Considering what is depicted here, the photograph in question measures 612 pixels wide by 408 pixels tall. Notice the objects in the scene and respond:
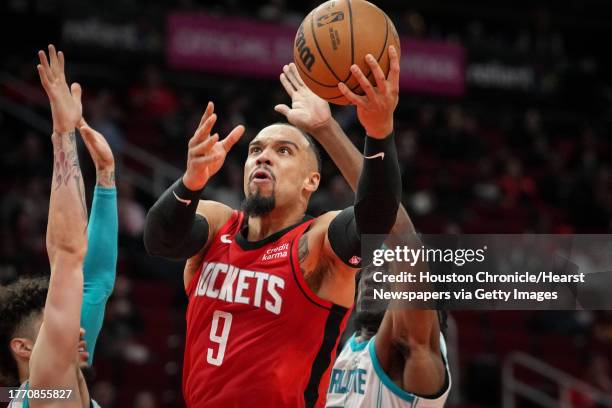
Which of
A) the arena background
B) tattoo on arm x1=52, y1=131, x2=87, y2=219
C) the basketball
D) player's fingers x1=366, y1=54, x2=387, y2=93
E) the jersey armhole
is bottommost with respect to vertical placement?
the jersey armhole

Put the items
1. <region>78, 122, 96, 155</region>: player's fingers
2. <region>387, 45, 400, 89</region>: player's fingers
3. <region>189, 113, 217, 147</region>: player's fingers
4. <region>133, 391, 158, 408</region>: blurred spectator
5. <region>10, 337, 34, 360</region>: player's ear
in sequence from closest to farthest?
<region>387, 45, 400, 89</region>: player's fingers, <region>10, 337, 34, 360</region>: player's ear, <region>189, 113, 217, 147</region>: player's fingers, <region>78, 122, 96, 155</region>: player's fingers, <region>133, 391, 158, 408</region>: blurred spectator

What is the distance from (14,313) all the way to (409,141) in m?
11.7

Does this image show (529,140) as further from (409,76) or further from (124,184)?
(124,184)

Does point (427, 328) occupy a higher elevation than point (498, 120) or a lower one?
lower

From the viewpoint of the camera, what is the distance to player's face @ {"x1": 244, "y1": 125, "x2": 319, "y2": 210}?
4.30m

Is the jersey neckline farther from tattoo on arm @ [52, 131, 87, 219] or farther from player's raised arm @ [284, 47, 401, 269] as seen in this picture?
tattoo on arm @ [52, 131, 87, 219]

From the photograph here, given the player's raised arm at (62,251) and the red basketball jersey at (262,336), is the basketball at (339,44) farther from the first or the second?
the player's raised arm at (62,251)

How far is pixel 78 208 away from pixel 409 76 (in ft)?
42.4

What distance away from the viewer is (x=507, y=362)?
10750 mm

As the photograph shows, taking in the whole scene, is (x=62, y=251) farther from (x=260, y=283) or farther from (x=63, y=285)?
(x=260, y=283)

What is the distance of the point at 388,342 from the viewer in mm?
4359

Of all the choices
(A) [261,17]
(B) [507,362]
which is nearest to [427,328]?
(B) [507,362]

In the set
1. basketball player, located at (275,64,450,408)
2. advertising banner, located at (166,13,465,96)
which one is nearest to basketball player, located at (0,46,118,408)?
basketball player, located at (275,64,450,408)

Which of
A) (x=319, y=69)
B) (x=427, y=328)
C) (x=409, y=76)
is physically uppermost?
(x=409, y=76)
